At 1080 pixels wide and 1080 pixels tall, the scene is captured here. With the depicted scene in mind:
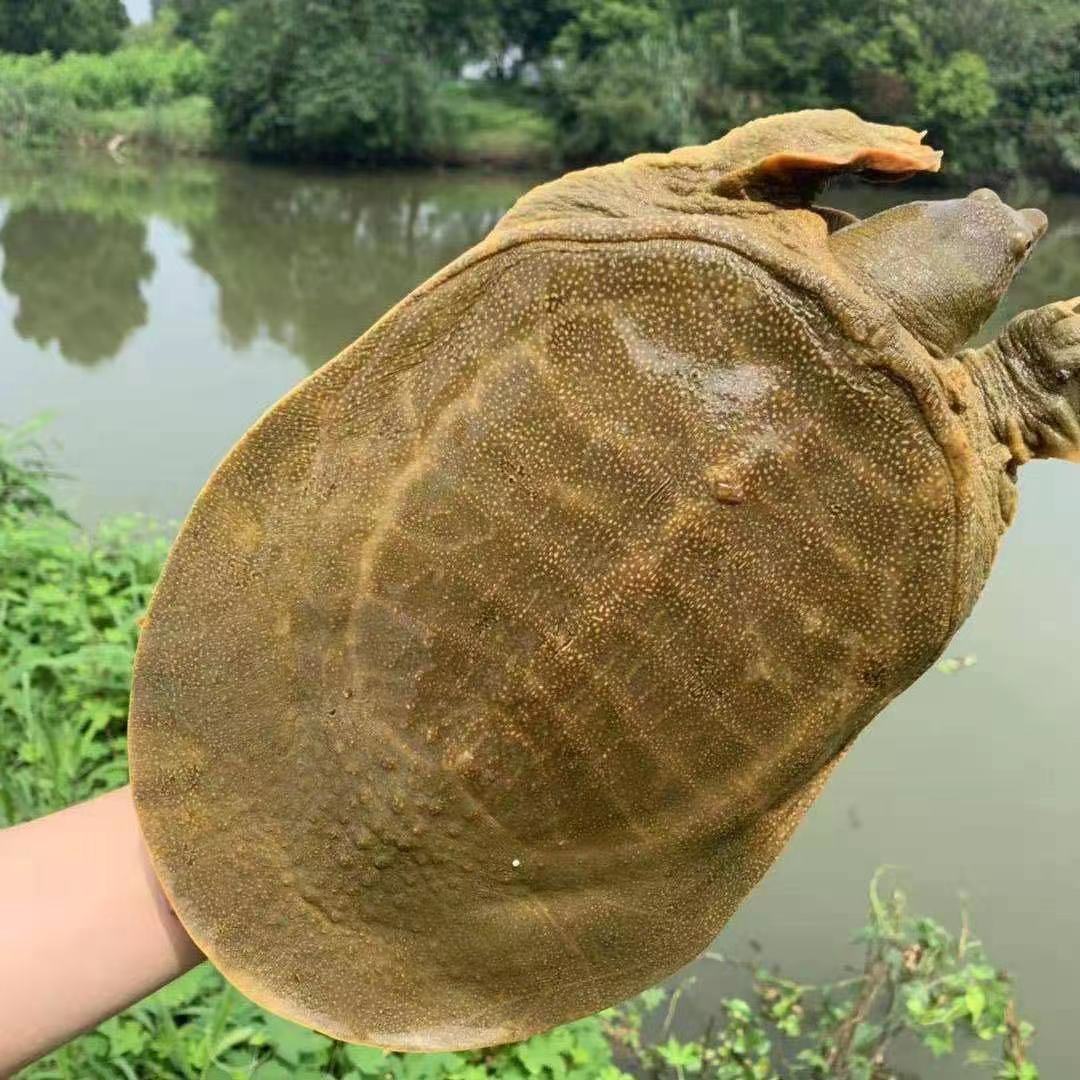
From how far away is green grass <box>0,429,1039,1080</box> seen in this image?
1.46 m

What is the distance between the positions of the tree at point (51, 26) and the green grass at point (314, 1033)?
2892cm

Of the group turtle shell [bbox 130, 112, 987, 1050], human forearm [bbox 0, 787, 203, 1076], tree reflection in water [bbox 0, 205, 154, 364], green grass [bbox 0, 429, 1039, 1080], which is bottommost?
tree reflection in water [bbox 0, 205, 154, 364]

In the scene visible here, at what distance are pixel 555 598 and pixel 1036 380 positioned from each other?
52 cm

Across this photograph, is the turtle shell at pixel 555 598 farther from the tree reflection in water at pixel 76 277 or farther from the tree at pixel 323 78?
the tree at pixel 323 78

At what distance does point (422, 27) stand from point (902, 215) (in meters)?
19.6

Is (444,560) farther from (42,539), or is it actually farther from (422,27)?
(422,27)

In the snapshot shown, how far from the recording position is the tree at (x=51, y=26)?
25344 mm

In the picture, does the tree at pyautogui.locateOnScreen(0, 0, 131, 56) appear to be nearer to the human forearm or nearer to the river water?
the river water

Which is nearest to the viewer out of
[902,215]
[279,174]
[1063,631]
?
[902,215]

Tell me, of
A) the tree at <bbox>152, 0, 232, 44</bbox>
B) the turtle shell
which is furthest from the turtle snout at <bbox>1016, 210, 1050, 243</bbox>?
the tree at <bbox>152, 0, 232, 44</bbox>

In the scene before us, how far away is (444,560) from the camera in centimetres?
82

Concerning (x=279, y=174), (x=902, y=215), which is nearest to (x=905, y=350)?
(x=902, y=215)

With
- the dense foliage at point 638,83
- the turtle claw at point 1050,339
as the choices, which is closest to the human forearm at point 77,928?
the turtle claw at point 1050,339

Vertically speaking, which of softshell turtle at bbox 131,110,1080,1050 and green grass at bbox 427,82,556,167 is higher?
softshell turtle at bbox 131,110,1080,1050
